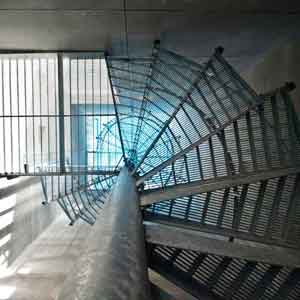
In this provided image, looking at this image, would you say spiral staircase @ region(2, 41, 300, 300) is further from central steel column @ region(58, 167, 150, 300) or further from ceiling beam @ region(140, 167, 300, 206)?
central steel column @ region(58, 167, 150, 300)

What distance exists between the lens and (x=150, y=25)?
448cm

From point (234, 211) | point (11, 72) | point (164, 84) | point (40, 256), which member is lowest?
point (40, 256)

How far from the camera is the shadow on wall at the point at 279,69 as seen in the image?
5086 mm

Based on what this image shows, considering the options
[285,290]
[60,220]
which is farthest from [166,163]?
[60,220]

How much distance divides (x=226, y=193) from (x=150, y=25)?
2.02 metres

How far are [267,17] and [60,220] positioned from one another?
9.74 metres

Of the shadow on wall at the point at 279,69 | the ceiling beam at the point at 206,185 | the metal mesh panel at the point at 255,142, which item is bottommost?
the ceiling beam at the point at 206,185

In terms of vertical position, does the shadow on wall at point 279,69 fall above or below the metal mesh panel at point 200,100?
above

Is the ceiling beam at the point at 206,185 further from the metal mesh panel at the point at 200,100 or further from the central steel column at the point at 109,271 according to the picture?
the central steel column at the point at 109,271

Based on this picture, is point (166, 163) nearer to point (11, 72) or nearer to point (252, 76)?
point (252, 76)

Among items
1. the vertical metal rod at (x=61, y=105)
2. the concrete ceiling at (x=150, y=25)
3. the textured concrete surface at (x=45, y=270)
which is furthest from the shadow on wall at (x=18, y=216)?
the concrete ceiling at (x=150, y=25)

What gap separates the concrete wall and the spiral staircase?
4432 millimetres

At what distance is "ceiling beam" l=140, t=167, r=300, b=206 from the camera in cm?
307

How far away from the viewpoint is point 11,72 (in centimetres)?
821
